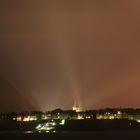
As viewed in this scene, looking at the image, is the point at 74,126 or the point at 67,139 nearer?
the point at 67,139

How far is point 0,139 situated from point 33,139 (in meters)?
3.99

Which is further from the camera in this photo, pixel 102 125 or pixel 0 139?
pixel 102 125

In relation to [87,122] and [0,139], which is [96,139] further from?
[87,122]

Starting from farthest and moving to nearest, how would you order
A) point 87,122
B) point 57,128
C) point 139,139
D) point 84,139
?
point 87,122
point 57,128
point 84,139
point 139,139

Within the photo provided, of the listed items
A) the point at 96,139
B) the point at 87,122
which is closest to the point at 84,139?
the point at 96,139

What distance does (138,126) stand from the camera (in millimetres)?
98688

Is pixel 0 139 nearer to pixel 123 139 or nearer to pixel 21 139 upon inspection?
pixel 21 139

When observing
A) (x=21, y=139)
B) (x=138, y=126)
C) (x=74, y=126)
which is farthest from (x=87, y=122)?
(x=21, y=139)

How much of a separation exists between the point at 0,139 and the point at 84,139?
1019 centimetres

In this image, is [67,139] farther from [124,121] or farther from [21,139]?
[124,121]

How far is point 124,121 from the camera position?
104m

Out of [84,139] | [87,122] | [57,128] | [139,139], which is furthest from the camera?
[87,122]

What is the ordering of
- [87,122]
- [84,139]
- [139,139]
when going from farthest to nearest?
Answer: [87,122] → [84,139] → [139,139]

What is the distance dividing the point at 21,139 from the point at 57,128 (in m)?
36.0
